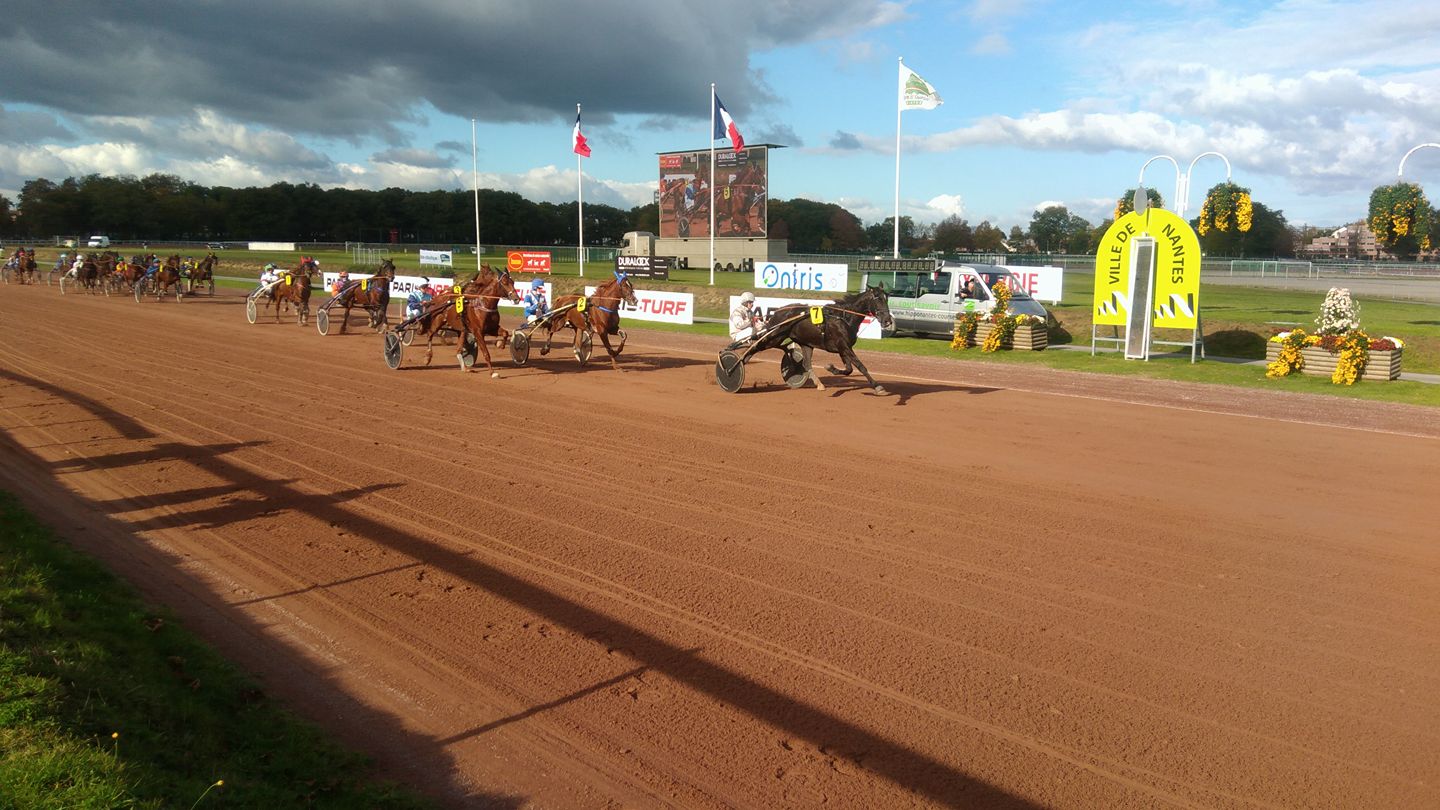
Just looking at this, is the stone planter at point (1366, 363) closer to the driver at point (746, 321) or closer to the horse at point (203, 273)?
the driver at point (746, 321)

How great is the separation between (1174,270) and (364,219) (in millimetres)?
113766

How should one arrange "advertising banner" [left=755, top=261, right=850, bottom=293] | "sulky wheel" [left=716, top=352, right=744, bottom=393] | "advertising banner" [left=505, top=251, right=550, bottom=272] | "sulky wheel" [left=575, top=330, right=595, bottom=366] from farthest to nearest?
"advertising banner" [left=505, top=251, right=550, bottom=272]
"advertising banner" [left=755, top=261, right=850, bottom=293]
"sulky wheel" [left=575, top=330, right=595, bottom=366]
"sulky wheel" [left=716, top=352, right=744, bottom=393]

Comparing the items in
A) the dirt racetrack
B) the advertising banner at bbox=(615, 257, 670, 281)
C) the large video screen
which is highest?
the large video screen

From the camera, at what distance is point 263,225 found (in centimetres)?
11206

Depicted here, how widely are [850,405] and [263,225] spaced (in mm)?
113859

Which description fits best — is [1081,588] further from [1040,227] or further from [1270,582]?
[1040,227]

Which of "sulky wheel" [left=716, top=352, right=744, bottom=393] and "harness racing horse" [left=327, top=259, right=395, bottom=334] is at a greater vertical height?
"harness racing horse" [left=327, top=259, right=395, bottom=334]

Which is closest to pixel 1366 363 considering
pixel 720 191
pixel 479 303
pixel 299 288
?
pixel 479 303

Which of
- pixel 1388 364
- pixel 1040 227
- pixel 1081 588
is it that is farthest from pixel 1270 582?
pixel 1040 227

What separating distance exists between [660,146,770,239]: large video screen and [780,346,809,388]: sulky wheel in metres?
38.8

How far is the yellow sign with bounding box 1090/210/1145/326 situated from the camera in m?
20.1

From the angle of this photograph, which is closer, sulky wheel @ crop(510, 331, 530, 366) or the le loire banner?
sulky wheel @ crop(510, 331, 530, 366)

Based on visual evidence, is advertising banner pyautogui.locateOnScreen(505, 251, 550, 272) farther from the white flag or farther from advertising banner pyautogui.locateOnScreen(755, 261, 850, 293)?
the white flag

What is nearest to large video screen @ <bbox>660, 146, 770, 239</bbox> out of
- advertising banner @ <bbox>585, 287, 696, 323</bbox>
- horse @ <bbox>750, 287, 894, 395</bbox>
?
advertising banner @ <bbox>585, 287, 696, 323</bbox>
